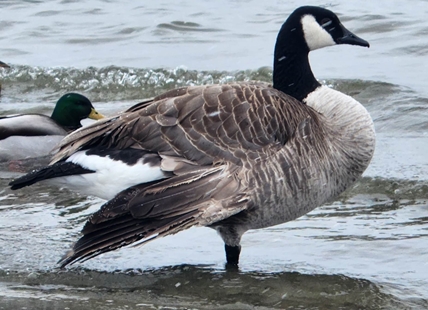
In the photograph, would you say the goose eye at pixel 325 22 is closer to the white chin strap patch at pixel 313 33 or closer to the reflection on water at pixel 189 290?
the white chin strap patch at pixel 313 33

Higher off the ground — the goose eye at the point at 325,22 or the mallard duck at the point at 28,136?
the goose eye at the point at 325,22

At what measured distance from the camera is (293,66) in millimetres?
6500

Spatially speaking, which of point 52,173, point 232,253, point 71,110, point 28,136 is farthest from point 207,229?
point 71,110

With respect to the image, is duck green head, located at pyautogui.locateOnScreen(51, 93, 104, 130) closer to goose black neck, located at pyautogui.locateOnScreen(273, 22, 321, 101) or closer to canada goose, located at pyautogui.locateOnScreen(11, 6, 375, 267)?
goose black neck, located at pyautogui.locateOnScreen(273, 22, 321, 101)

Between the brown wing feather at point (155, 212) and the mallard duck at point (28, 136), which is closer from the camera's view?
the brown wing feather at point (155, 212)

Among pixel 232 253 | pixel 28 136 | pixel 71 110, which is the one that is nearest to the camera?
pixel 232 253

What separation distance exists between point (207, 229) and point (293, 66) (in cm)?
138

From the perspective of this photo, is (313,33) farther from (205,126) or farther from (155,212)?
(155,212)

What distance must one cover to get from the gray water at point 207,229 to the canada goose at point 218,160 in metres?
0.32

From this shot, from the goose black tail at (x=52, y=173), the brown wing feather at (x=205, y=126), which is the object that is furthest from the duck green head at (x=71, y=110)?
the goose black tail at (x=52, y=173)

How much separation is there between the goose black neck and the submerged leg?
1238 millimetres

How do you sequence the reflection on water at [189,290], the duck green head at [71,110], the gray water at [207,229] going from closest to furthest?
the reflection on water at [189,290], the gray water at [207,229], the duck green head at [71,110]

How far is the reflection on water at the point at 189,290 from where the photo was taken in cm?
518

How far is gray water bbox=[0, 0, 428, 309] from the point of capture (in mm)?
5430
